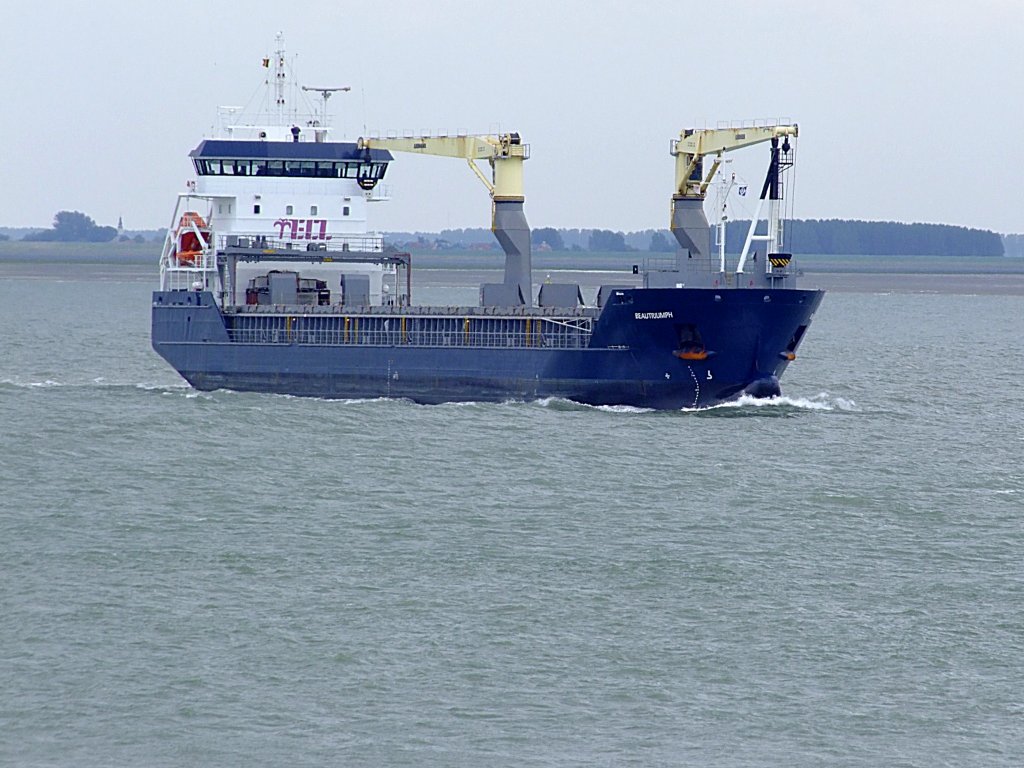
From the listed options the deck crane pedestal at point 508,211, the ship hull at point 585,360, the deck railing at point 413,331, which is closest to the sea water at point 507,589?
the ship hull at point 585,360

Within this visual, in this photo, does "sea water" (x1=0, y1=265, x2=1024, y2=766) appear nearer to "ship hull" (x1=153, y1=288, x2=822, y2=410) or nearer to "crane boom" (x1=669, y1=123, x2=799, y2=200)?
"ship hull" (x1=153, y1=288, x2=822, y2=410)

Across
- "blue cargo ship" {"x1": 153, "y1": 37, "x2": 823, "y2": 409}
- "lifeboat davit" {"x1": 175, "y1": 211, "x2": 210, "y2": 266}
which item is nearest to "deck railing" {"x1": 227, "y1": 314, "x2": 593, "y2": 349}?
"blue cargo ship" {"x1": 153, "y1": 37, "x2": 823, "y2": 409}

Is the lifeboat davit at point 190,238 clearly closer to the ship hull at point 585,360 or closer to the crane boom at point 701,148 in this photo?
the ship hull at point 585,360

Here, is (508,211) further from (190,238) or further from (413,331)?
(190,238)

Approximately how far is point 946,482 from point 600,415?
39.3ft

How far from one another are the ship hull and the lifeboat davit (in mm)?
3871

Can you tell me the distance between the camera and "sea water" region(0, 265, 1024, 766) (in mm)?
20266

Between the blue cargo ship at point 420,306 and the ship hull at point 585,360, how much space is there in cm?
4

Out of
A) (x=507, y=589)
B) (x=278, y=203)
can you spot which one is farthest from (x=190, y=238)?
(x=507, y=589)

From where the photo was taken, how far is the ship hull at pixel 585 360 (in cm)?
4600

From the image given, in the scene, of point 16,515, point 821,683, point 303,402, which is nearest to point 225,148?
point 303,402

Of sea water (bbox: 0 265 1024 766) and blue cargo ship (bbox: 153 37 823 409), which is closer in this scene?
sea water (bbox: 0 265 1024 766)

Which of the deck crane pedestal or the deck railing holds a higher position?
the deck crane pedestal

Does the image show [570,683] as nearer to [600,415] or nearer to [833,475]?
[833,475]
